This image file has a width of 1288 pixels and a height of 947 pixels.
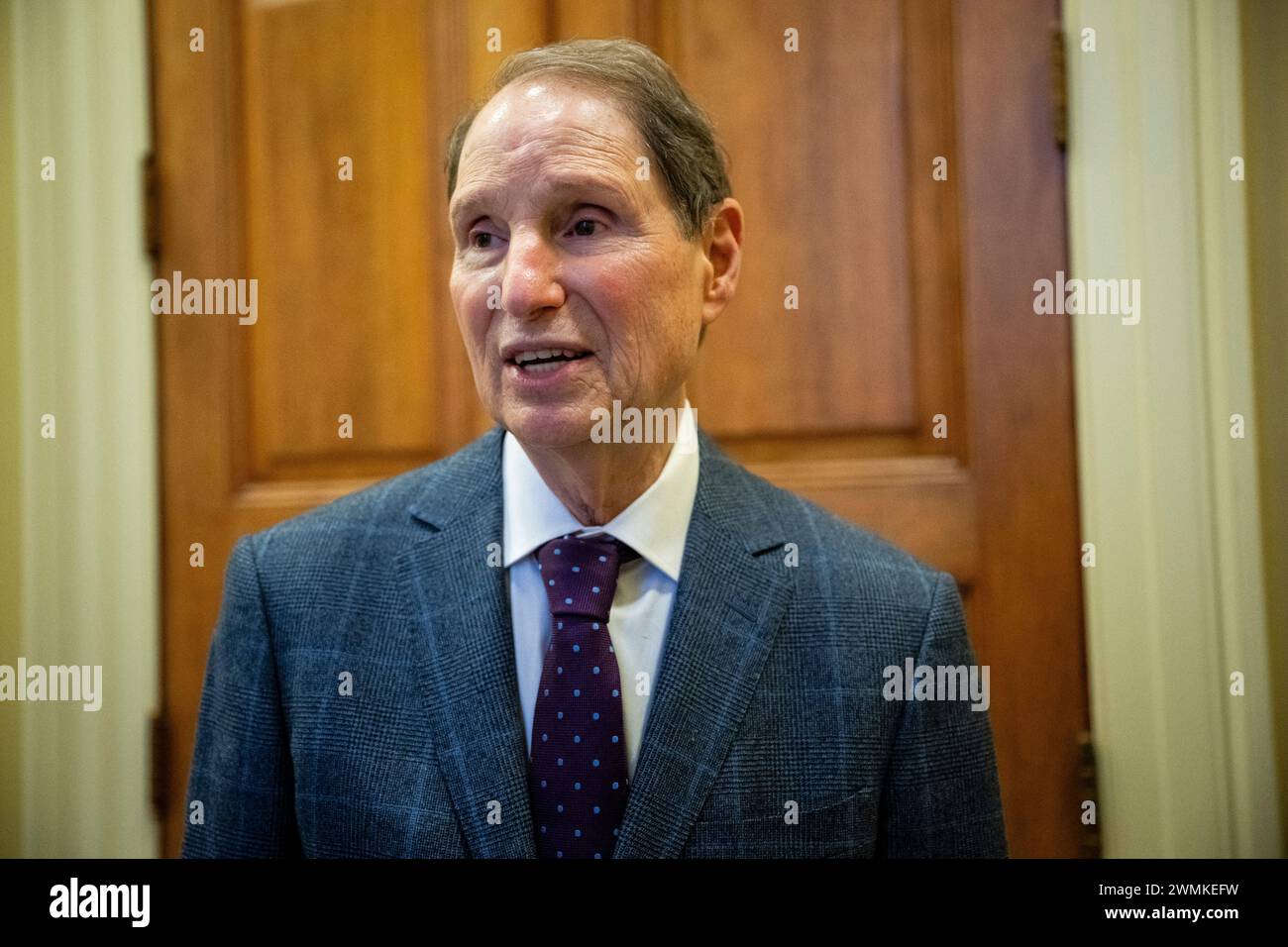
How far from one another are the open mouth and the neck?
0.08 metres

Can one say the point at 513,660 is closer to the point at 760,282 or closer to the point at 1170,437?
the point at 760,282

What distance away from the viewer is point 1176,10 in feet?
3.59

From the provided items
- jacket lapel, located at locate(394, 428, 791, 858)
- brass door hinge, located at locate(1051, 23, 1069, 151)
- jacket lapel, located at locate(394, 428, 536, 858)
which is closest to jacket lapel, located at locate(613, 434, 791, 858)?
jacket lapel, located at locate(394, 428, 791, 858)

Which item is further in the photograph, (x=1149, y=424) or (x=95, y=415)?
(x=95, y=415)

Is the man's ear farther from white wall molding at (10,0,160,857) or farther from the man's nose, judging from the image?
white wall molding at (10,0,160,857)

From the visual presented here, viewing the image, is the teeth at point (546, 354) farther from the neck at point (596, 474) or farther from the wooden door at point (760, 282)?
the wooden door at point (760, 282)

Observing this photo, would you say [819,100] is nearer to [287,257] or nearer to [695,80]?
[695,80]

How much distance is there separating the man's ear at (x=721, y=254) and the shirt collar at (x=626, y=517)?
0.56ft

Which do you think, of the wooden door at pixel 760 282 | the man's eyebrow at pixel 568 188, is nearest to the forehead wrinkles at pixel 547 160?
the man's eyebrow at pixel 568 188

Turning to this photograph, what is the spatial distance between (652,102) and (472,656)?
577 mm

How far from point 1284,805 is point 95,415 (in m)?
1.59

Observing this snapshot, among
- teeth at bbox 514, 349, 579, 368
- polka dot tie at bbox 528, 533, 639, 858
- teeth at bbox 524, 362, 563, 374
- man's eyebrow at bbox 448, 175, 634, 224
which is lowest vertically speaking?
polka dot tie at bbox 528, 533, 639, 858

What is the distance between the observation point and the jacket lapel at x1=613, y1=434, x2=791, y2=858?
0.88 meters
